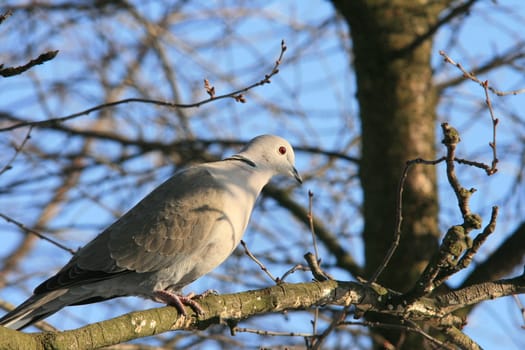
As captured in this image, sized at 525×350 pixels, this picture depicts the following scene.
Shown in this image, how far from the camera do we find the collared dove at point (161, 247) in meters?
4.03

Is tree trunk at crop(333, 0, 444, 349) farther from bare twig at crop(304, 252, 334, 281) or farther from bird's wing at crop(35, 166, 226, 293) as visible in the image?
bare twig at crop(304, 252, 334, 281)

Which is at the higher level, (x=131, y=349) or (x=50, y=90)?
(x=50, y=90)

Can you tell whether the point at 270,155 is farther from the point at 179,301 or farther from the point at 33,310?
the point at 33,310

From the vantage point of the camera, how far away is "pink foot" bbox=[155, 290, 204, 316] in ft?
11.5

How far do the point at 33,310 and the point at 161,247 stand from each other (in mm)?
730

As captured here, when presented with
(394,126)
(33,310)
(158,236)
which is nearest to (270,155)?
(158,236)

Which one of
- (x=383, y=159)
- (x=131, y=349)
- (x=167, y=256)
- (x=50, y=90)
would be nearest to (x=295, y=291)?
(x=167, y=256)

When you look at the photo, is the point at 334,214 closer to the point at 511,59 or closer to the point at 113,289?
the point at 511,59

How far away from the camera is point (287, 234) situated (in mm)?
6863

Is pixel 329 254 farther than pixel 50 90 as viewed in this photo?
No

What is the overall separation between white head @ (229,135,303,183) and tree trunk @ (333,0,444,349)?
1.05 metres

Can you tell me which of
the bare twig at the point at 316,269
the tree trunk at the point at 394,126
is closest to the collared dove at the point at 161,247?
the bare twig at the point at 316,269

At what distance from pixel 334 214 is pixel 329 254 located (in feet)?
2.39

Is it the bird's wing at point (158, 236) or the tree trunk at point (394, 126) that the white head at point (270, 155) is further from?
the tree trunk at point (394, 126)
